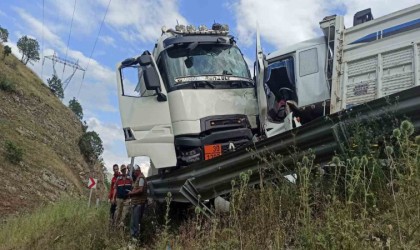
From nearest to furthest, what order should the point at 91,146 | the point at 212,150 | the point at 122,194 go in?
the point at 212,150
the point at 122,194
the point at 91,146

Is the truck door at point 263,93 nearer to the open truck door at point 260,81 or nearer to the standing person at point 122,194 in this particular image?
the open truck door at point 260,81

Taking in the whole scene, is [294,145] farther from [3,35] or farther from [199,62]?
[3,35]

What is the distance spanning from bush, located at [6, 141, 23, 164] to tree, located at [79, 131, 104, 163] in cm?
1467

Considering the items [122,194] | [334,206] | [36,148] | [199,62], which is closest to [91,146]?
[36,148]

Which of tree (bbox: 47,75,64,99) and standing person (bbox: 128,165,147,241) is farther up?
tree (bbox: 47,75,64,99)

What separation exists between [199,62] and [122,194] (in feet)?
10.5

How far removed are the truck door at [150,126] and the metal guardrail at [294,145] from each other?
0.81m

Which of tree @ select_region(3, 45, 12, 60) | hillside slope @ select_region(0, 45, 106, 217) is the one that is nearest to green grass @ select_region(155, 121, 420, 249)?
hillside slope @ select_region(0, 45, 106, 217)

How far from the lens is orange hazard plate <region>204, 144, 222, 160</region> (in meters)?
7.00

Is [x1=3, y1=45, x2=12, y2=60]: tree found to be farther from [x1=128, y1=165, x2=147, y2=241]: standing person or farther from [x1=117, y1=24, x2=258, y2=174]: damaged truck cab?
[x1=128, y1=165, x2=147, y2=241]: standing person

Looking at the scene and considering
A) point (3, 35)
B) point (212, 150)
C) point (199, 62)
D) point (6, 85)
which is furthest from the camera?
point (3, 35)

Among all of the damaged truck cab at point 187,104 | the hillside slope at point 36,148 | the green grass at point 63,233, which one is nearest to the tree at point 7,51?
the hillside slope at point 36,148

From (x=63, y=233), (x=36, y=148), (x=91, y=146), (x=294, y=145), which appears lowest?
(x=63, y=233)

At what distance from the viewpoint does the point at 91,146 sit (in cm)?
4197
